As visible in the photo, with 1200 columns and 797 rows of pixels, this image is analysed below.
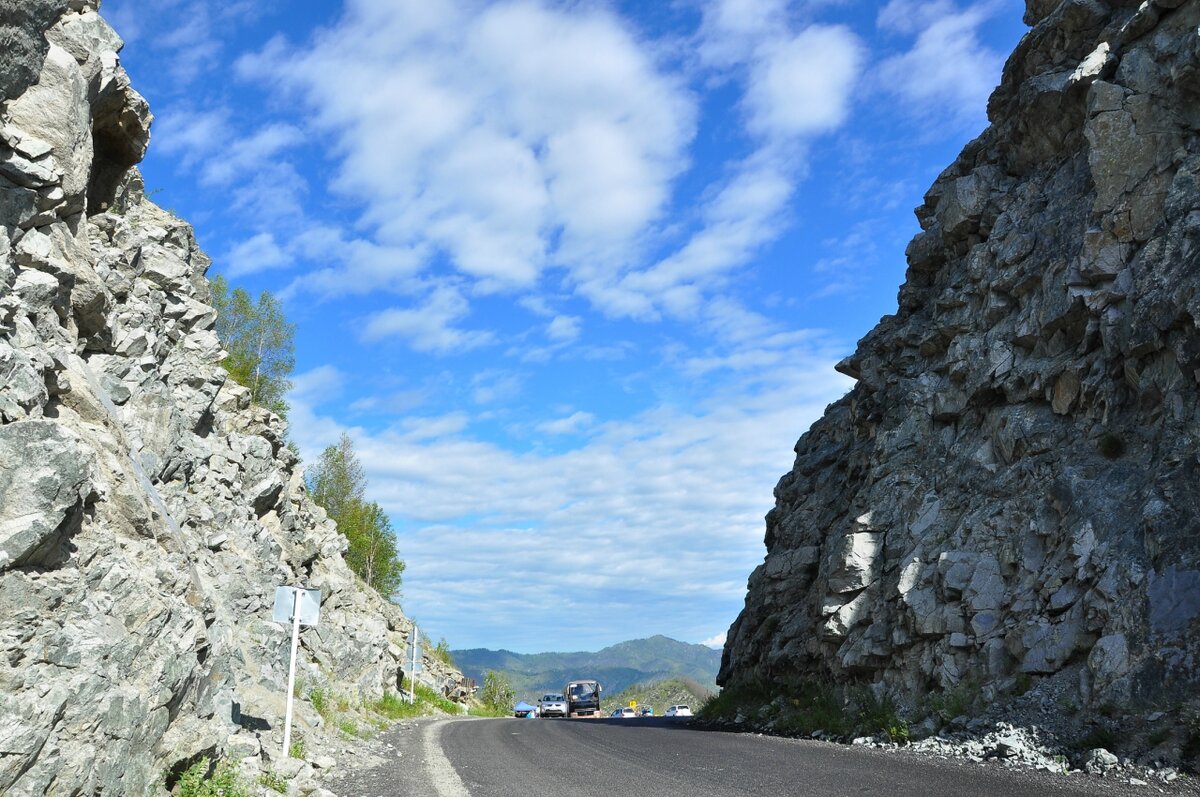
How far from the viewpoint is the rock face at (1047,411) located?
16406mm

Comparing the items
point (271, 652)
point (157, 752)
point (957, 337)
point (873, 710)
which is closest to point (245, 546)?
point (271, 652)

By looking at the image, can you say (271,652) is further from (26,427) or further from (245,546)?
(26,427)

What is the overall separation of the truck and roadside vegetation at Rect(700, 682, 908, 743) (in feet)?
65.3

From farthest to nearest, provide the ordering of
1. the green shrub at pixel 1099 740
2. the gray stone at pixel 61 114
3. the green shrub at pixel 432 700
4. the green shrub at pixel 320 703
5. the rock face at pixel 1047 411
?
the green shrub at pixel 432 700
the green shrub at pixel 320 703
the rock face at pixel 1047 411
the green shrub at pixel 1099 740
the gray stone at pixel 61 114

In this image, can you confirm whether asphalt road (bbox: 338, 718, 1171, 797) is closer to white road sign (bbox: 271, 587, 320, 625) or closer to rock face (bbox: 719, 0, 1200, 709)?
white road sign (bbox: 271, 587, 320, 625)

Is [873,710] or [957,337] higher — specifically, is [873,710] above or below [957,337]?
below

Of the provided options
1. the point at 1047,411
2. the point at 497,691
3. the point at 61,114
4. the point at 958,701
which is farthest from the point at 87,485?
the point at 497,691

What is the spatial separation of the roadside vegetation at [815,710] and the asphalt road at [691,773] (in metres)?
2.07

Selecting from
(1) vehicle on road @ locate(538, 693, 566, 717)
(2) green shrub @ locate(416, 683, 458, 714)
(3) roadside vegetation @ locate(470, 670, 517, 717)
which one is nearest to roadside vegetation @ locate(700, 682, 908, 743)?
(2) green shrub @ locate(416, 683, 458, 714)

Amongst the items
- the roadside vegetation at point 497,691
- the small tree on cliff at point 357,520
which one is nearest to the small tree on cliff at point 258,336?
the small tree on cliff at point 357,520

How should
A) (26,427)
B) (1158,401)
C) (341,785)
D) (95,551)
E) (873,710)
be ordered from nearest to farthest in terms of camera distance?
(26,427) → (95,551) → (341,785) → (1158,401) → (873,710)

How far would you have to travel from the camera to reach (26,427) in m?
7.73

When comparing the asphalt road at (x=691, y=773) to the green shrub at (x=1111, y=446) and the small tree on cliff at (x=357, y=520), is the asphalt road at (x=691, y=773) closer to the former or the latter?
the green shrub at (x=1111, y=446)

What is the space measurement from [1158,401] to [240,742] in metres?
19.0
